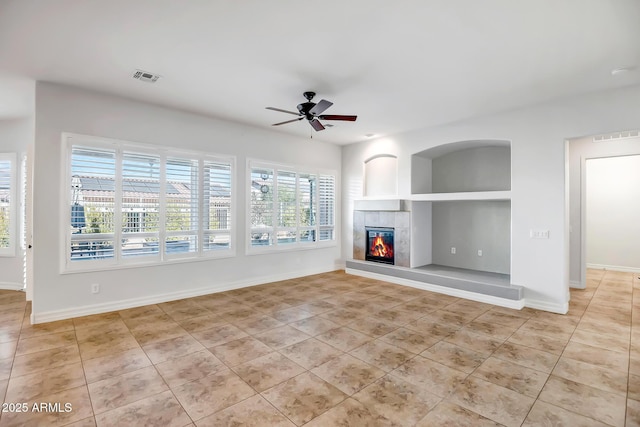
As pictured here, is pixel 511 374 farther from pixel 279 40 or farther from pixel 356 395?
pixel 279 40

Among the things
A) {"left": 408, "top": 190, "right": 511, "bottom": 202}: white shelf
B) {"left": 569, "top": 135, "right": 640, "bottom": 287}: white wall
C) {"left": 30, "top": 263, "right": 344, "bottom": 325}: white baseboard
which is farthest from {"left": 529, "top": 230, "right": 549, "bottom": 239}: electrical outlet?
{"left": 30, "top": 263, "right": 344, "bottom": 325}: white baseboard

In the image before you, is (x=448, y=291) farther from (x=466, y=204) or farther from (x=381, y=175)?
(x=381, y=175)

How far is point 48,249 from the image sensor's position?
4.12m

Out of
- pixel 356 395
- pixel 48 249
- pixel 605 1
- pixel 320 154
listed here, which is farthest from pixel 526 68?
pixel 48 249

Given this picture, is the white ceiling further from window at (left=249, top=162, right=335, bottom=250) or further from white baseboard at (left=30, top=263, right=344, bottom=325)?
white baseboard at (left=30, top=263, right=344, bottom=325)

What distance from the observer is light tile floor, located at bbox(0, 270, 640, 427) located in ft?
7.55

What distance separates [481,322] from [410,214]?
8.98 ft

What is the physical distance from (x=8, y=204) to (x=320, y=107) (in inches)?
240

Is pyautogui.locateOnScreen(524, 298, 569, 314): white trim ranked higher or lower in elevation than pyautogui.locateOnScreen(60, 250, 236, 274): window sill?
lower

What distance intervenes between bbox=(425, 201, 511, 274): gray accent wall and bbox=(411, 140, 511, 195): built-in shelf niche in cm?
35

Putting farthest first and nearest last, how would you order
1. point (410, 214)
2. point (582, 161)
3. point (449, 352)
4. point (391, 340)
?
point (410, 214) → point (582, 161) → point (391, 340) → point (449, 352)

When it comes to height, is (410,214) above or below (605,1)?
below

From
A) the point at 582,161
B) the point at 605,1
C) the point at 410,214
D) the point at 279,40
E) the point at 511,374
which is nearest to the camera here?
the point at 605,1

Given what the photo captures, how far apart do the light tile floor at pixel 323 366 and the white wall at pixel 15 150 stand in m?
1.07
